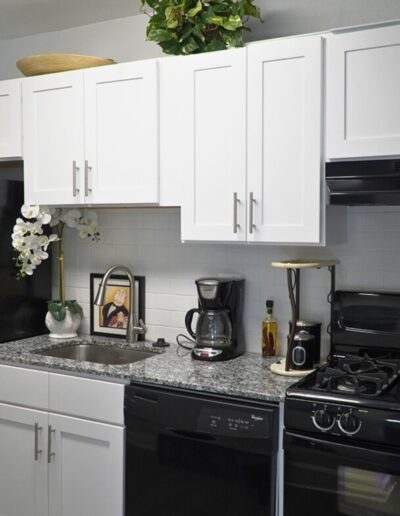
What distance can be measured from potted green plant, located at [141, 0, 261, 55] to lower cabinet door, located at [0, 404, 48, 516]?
5.63ft

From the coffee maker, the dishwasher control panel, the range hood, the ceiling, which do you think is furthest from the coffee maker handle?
the ceiling

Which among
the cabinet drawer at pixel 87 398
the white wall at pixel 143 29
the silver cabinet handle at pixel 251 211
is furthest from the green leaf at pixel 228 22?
the cabinet drawer at pixel 87 398

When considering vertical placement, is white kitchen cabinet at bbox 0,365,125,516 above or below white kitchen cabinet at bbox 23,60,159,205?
below

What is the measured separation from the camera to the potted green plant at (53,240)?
3.04m

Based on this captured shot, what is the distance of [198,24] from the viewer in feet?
8.62

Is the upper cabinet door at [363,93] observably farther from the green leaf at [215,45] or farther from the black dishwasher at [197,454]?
the black dishwasher at [197,454]

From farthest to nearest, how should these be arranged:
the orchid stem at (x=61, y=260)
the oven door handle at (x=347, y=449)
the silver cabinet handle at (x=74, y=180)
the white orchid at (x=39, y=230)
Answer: the orchid stem at (x=61, y=260) → the white orchid at (x=39, y=230) → the silver cabinet handle at (x=74, y=180) → the oven door handle at (x=347, y=449)

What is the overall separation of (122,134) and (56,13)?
92 cm

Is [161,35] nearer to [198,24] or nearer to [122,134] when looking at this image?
[198,24]

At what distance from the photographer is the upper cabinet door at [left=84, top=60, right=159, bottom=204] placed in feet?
8.92

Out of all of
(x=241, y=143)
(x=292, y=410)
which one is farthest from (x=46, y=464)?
(x=241, y=143)

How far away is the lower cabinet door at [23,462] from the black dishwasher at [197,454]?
47cm

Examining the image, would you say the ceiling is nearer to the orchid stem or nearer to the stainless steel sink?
the orchid stem

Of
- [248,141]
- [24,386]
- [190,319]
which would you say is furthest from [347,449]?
[24,386]
